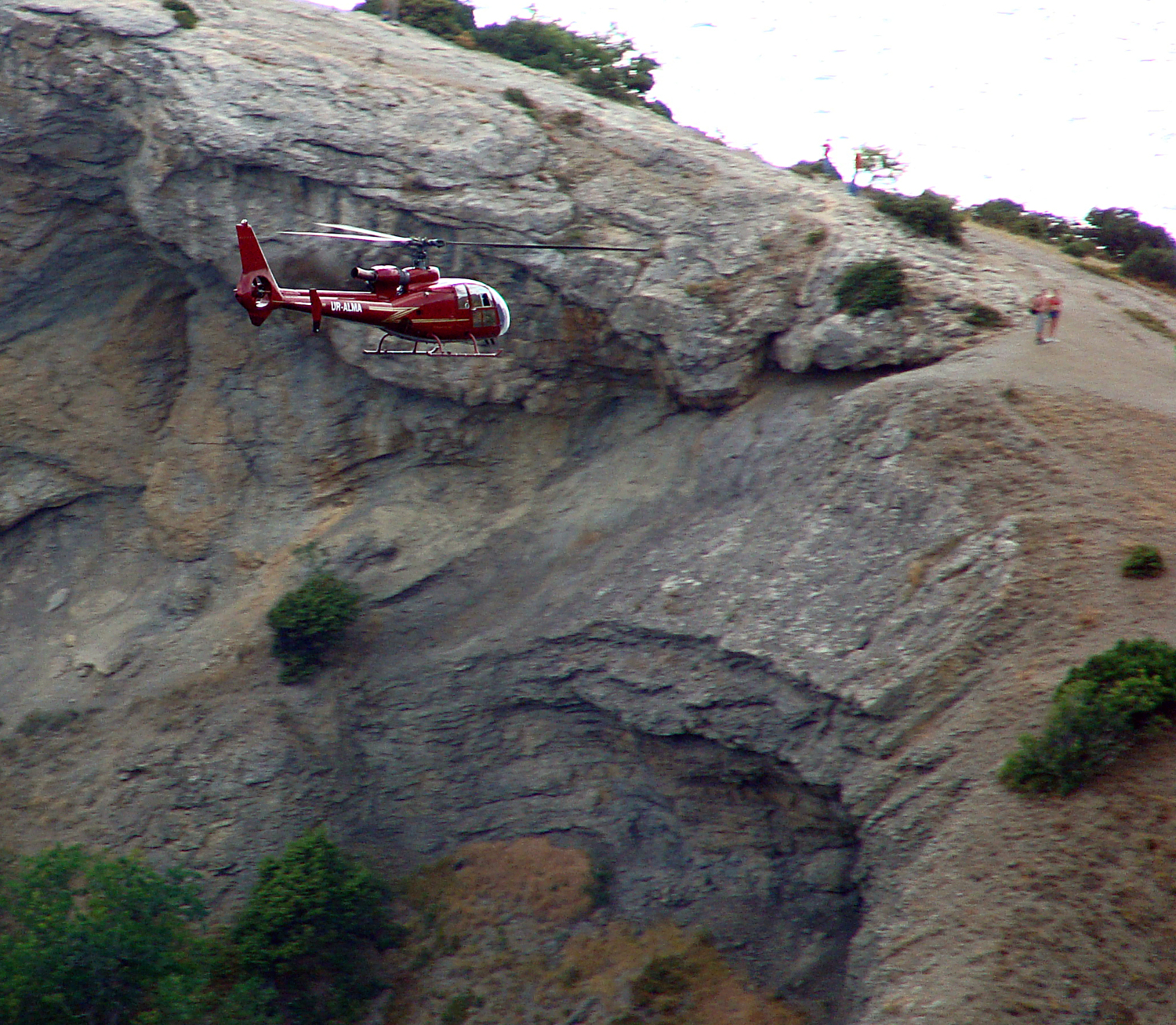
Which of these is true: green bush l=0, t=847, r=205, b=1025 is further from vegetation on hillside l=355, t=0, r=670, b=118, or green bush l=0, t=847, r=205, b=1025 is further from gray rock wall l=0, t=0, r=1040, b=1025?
vegetation on hillside l=355, t=0, r=670, b=118

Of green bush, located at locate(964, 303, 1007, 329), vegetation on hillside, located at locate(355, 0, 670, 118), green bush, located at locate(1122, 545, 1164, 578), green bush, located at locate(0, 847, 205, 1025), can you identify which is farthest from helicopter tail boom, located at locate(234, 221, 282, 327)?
vegetation on hillside, located at locate(355, 0, 670, 118)

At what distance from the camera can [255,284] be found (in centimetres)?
2902

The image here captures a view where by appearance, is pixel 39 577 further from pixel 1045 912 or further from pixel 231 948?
pixel 1045 912

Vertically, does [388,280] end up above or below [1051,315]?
below

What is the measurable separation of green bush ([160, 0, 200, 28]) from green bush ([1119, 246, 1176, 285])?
38372 mm

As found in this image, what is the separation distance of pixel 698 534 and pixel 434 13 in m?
36.3

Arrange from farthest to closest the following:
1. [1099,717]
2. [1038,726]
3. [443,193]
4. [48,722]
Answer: [443,193], [48,722], [1038,726], [1099,717]

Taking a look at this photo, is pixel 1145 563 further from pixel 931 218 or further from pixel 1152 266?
pixel 1152 266

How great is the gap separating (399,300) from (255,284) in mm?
3938

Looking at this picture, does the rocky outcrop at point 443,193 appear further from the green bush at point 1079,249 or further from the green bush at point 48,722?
the green bush at point 48,722

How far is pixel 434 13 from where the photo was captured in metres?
57.7

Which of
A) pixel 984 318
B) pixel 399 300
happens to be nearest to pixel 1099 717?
pixel 984 318

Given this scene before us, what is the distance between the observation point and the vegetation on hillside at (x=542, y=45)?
56.1 m

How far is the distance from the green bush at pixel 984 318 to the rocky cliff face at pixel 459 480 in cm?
61
